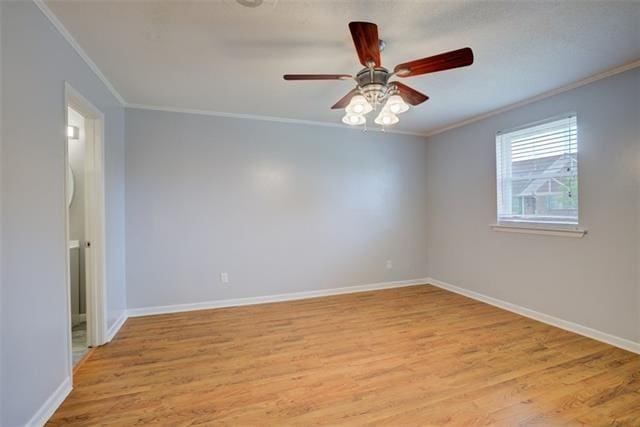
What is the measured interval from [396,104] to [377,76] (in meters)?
0.25

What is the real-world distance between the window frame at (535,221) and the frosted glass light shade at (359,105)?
7.53 feet

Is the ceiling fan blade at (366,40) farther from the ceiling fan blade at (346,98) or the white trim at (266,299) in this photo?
the white trim at (266,299)

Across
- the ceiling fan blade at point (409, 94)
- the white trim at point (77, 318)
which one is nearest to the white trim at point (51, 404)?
the white trim at point (77, 318)

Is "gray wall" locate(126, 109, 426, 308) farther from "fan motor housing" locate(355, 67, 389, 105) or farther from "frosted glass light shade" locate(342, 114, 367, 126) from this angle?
"fan motor housing" locate(355, 67, 389, 105)

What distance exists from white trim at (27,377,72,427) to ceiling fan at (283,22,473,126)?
246 cm

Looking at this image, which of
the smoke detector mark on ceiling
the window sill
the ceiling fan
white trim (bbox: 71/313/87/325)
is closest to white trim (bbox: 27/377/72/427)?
white trim (bbox: 71/313/87/325)

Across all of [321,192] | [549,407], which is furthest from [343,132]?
[549,407]

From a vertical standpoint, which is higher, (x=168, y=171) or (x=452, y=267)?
(x=168, y=171)

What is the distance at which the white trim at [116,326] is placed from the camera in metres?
2.90

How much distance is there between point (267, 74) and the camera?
2.73 meters

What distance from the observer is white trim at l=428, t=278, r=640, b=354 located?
2.67 metres

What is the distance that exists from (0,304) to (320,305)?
304cm

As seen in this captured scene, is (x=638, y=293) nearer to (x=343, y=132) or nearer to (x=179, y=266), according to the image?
(x=343, y=132)

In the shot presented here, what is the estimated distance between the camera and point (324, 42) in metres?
2.20
